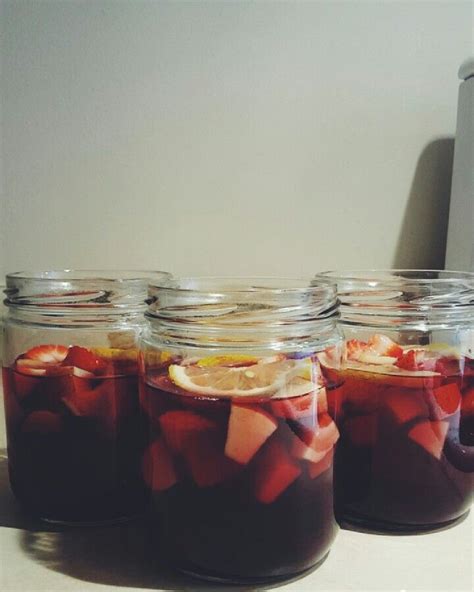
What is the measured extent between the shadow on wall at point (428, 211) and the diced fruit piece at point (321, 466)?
0.64 meters

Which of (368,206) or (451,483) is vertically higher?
(368,206)

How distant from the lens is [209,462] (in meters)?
0.45

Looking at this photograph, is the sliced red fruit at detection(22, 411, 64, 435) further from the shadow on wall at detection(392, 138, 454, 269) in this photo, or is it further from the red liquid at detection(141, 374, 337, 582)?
the shadow on wall at detection(392, 138, 454, 269)

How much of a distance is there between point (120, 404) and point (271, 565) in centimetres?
19

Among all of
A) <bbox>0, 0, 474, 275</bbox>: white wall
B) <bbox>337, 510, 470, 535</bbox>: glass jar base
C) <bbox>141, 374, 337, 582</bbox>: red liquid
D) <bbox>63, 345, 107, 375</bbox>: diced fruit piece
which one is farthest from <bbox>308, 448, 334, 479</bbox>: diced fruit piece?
<bbox>0, 0, 474, 275</bbox>: white wall

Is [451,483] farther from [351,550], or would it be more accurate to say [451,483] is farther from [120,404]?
[120,404]

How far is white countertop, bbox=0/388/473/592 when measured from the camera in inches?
18.6

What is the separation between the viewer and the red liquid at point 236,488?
0.45 meters

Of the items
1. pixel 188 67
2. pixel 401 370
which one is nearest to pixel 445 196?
pixel 188 67

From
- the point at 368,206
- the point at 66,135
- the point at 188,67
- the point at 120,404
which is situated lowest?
the point at 120,404

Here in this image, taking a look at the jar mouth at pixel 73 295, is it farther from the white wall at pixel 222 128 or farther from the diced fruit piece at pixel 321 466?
the white wall at pixel 222 128

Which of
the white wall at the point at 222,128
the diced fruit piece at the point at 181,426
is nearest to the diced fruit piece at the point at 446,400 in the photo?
the diced fruit piece at the point at 181,426

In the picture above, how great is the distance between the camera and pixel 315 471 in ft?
1.56

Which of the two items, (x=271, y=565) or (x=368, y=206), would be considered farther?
(x=368, y=206)
